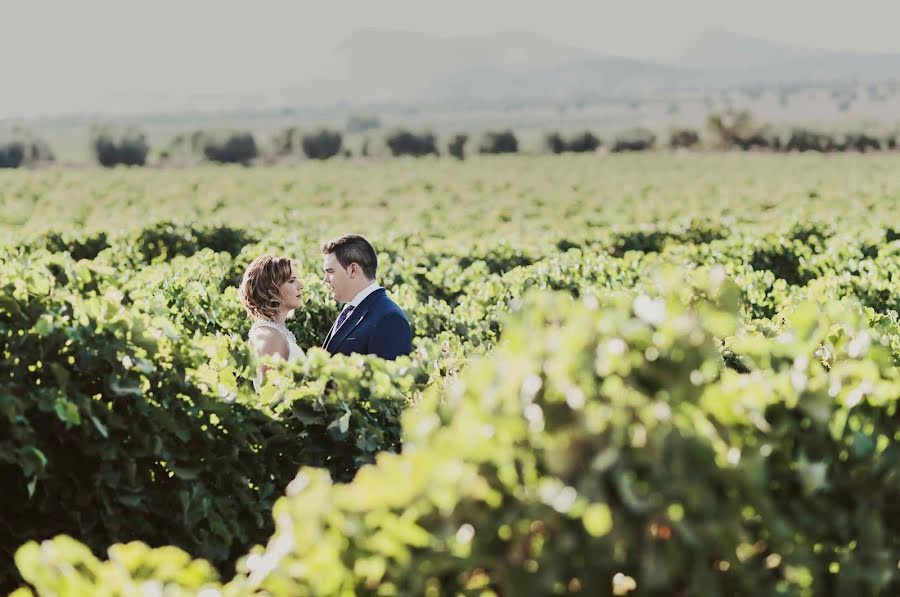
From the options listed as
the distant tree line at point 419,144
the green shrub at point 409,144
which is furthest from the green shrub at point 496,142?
the green shrub at point 409,144

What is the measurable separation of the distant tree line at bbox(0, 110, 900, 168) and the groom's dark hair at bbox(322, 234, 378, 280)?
9191cm

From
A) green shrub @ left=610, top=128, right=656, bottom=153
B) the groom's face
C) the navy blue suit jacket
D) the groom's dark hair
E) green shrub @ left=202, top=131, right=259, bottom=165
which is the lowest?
green shrub @ left=610, top=128, right=656, bottom=153

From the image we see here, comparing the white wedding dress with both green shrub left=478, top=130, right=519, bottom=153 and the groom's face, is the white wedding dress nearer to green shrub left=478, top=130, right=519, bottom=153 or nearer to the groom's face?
the groom's face

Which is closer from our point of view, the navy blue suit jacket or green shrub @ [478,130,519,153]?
the navy blue suit jacket

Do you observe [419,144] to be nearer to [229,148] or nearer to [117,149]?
[229,148]

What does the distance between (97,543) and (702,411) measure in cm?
323

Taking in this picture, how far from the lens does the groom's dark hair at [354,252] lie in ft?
23.9

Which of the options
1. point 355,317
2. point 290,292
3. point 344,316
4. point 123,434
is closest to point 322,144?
point 344,316

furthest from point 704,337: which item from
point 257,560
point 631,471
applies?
point 257,560

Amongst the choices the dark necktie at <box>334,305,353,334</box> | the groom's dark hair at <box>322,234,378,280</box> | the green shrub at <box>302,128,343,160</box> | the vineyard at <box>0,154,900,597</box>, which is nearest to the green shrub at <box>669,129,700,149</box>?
the green shrub at <box>302,128,343,160</box>

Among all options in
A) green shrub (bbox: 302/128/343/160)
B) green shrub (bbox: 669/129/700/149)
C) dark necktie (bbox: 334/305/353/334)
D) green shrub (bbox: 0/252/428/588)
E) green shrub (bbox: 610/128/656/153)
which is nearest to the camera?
green shrub (bbox: 0/252/428/588)

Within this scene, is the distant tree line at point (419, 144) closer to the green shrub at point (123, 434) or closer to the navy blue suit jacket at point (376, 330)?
the navy blue suit jacket at point (376, 330)

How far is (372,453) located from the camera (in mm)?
5348

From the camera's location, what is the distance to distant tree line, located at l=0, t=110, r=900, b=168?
98688 millimetres
